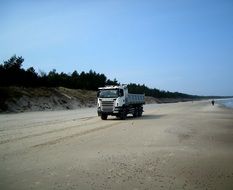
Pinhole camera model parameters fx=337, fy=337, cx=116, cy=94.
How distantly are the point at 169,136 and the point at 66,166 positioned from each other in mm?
8450

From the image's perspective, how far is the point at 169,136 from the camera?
57.1ft

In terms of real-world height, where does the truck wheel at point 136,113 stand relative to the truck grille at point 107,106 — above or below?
below

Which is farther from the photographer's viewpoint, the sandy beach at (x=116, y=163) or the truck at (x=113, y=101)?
the truck at (x=113, y=101)

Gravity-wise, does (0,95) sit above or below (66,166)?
above

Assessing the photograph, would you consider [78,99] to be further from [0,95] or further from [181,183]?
[181,183]

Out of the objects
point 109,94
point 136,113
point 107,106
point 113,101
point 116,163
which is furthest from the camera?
point 136,113

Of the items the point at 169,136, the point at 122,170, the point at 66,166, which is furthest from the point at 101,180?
the point at 169,136

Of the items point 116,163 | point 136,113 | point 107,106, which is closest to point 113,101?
point 107,106

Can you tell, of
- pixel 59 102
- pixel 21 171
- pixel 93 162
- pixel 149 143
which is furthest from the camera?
pixel 59 102

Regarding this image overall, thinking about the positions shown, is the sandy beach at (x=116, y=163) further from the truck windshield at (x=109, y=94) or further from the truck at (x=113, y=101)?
the truck windshield at (x=109, y=94)

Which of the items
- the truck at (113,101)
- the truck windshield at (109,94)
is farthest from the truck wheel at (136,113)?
the truck windshield at (109,94)

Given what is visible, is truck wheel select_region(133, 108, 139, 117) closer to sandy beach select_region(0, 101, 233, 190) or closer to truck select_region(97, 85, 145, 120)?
truck select_region(97, 85, 145, 120)

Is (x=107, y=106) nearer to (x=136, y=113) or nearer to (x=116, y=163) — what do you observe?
(x=136, y=113)

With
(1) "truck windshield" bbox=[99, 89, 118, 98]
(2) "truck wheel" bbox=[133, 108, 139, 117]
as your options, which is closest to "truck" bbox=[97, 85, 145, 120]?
(1) "truck windshield" bbox=[99, 89, 118, 98]
